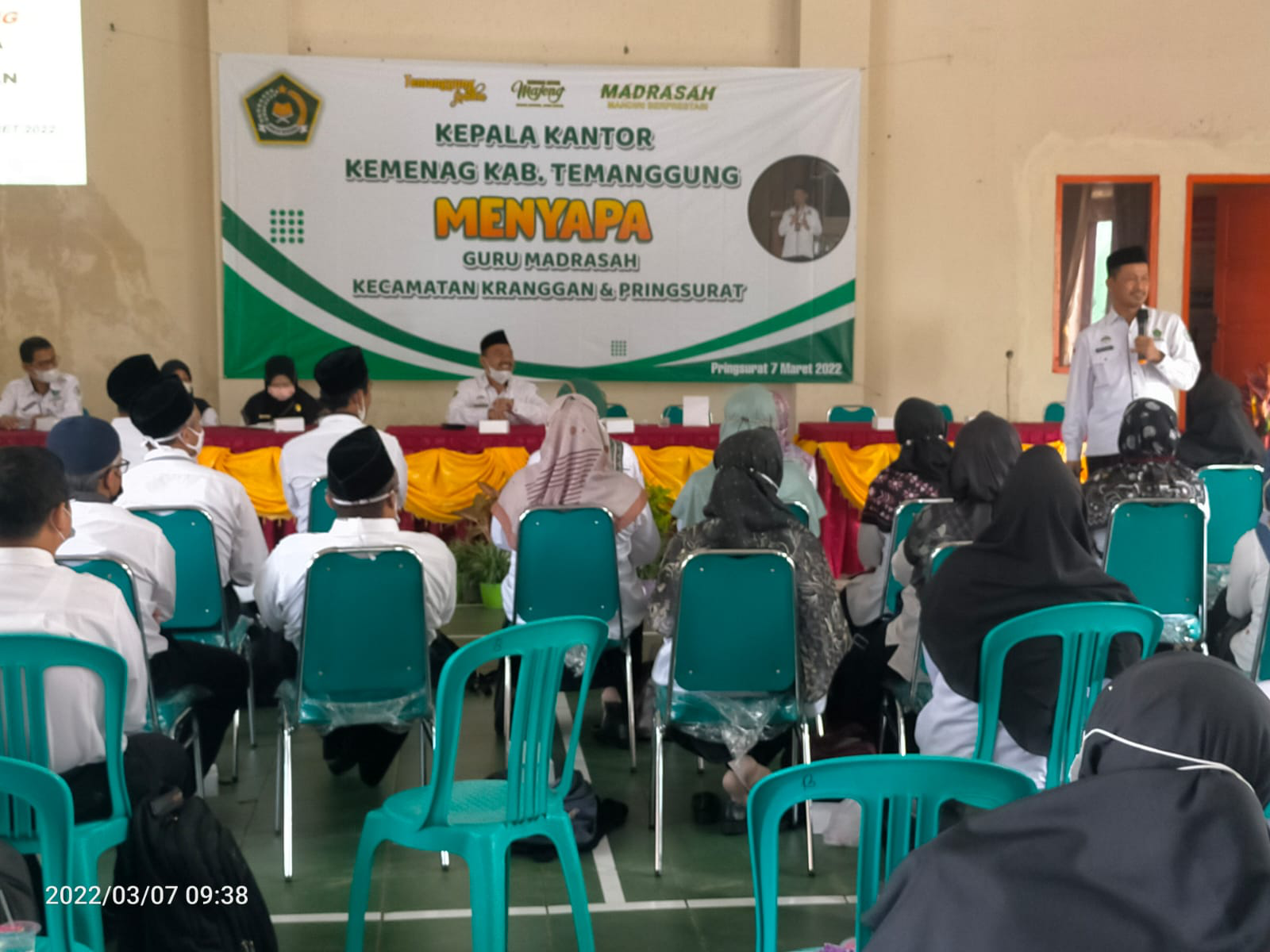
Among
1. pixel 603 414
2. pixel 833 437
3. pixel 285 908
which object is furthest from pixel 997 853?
pixel 833 437

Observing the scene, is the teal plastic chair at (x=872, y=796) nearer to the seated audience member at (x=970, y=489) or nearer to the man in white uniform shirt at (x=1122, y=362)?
the seated audience member at (x=970, y=489)

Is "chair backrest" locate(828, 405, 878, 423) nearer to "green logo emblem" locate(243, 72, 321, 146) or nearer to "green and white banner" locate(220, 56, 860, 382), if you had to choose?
"green and white banner" locate(220, 56, 860, 382)

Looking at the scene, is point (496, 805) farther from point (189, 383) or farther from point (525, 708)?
point (189, 383)

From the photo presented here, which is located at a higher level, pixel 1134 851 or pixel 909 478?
pixel 909 478

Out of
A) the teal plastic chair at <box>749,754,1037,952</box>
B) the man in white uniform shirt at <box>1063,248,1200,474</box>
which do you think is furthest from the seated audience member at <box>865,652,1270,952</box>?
the man in white uniform shirt at <box>1063,248,1200,474</box>

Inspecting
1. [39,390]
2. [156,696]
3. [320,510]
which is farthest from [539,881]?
[39,390]

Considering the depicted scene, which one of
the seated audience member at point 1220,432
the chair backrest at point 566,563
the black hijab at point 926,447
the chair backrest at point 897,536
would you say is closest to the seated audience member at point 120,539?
the chair backrest at point 566,563

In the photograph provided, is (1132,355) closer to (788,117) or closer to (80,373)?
(788,117)

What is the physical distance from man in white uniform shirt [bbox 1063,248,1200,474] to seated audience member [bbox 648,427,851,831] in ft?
8.44

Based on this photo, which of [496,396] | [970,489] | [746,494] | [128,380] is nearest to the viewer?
[746,494]

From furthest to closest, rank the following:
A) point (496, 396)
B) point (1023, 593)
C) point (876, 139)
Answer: point (876, 139)
point (496, 396)
point (1023, 593)

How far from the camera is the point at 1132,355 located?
18.2 ft

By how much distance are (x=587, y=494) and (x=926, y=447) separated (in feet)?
3.81

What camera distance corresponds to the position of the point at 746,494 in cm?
329
